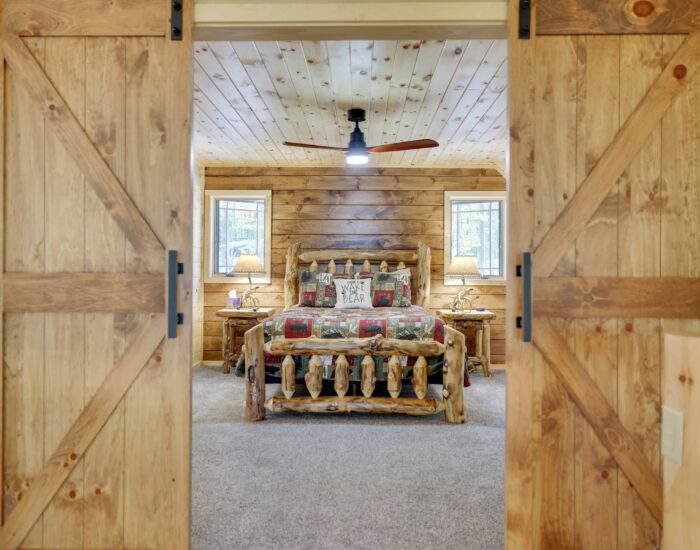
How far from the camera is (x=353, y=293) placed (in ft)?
17.4

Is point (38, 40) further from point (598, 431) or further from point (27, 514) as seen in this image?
point (598, 431)

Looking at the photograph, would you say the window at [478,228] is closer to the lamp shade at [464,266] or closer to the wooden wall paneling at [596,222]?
the lamp shade at [464,266]

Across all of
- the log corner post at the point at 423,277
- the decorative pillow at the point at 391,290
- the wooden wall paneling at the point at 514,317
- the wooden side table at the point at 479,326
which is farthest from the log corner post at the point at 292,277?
the wooden wall paneling at the point at 514,317

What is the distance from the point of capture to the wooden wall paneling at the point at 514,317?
69.3 inches

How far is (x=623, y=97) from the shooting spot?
1.78 m

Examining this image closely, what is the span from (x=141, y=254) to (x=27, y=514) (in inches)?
43.3

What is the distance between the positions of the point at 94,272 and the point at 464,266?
4340mm

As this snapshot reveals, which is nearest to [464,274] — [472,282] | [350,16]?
[472,282]

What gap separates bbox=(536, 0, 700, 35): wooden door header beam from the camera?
1.75m

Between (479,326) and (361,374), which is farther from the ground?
(479,326)

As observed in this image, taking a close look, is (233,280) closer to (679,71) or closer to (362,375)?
(362,375)

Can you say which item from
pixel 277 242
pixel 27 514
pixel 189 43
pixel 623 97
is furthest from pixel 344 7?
pixel 277 242

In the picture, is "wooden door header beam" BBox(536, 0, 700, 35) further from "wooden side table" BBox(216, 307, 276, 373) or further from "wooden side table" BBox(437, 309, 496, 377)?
"wooden side table" BBox(216, 307, 276, 373)

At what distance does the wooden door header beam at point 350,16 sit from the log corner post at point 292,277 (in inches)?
158
